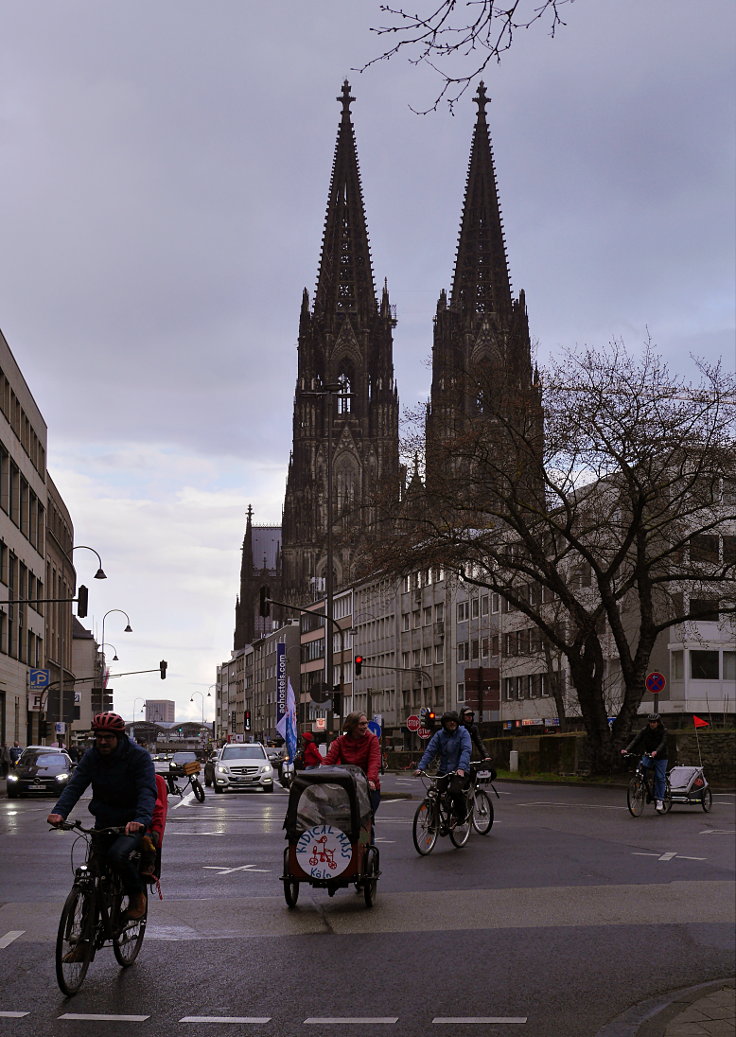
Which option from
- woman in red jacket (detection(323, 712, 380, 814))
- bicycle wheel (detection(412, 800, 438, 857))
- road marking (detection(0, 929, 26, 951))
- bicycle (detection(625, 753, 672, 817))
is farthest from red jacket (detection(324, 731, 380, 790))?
bicycle (detection(625, 753, 672, 817))

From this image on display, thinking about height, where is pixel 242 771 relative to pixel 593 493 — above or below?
below

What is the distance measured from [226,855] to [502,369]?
25.0 metres

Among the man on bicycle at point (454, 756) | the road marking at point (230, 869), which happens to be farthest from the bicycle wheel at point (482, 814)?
the road marking at point (230, 869)

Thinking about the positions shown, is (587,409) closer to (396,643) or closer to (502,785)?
(502,785)

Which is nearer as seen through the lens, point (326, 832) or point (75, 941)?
point (75, 941)

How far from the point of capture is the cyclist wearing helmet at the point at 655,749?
79.0ft

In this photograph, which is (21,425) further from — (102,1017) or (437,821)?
(102,1017)

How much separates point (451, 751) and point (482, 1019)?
34.0 ft

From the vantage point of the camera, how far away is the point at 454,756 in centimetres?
1825

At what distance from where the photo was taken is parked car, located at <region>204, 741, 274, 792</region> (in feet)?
133

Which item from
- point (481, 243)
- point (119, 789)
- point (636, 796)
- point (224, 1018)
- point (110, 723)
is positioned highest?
point (481, 243)

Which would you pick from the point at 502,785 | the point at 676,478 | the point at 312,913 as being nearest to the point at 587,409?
the point at 676,478

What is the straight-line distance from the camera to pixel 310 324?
153m

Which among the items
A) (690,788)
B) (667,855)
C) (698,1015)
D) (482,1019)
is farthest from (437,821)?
(698,1015)
